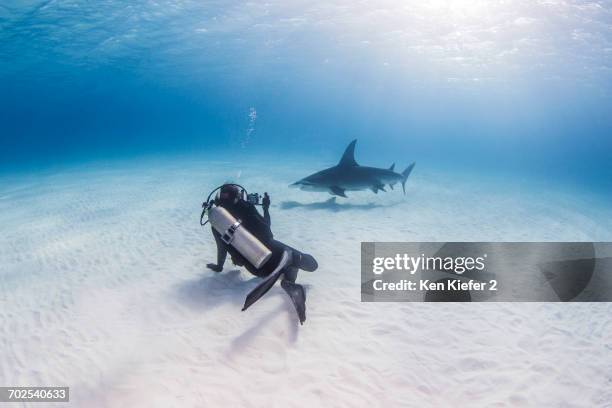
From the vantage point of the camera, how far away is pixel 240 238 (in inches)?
172

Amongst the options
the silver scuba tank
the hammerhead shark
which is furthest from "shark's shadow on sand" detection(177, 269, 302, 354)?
the hammerhead shark

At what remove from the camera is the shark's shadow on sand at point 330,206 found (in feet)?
38.9

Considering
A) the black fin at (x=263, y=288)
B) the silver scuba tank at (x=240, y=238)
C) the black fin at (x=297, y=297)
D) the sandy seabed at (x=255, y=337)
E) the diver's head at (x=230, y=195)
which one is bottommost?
the sandy seabed at (x=255, y=337)

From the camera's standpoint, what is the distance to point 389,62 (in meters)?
35.0

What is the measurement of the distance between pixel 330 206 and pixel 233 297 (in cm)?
707

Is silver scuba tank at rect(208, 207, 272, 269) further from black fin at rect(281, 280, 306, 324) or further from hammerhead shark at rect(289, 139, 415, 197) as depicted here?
hammerhead shark at rect(289, 139, 415, 197)

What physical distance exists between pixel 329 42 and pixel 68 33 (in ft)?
67.6

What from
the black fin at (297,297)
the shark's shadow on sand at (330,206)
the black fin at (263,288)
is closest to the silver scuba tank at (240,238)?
the black fin at (263,288)

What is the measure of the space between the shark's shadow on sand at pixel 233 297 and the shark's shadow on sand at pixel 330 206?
231 inches

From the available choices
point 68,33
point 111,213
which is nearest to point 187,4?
point 68,33

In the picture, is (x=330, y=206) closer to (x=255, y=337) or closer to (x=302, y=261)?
(x=302, y=261)

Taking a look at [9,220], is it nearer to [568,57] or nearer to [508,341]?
[508,341]

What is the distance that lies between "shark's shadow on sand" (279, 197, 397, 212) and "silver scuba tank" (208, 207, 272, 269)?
24.1 ft

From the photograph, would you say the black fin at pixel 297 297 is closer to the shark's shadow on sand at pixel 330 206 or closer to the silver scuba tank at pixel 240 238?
the silver scuba tank at pixel 240 238
